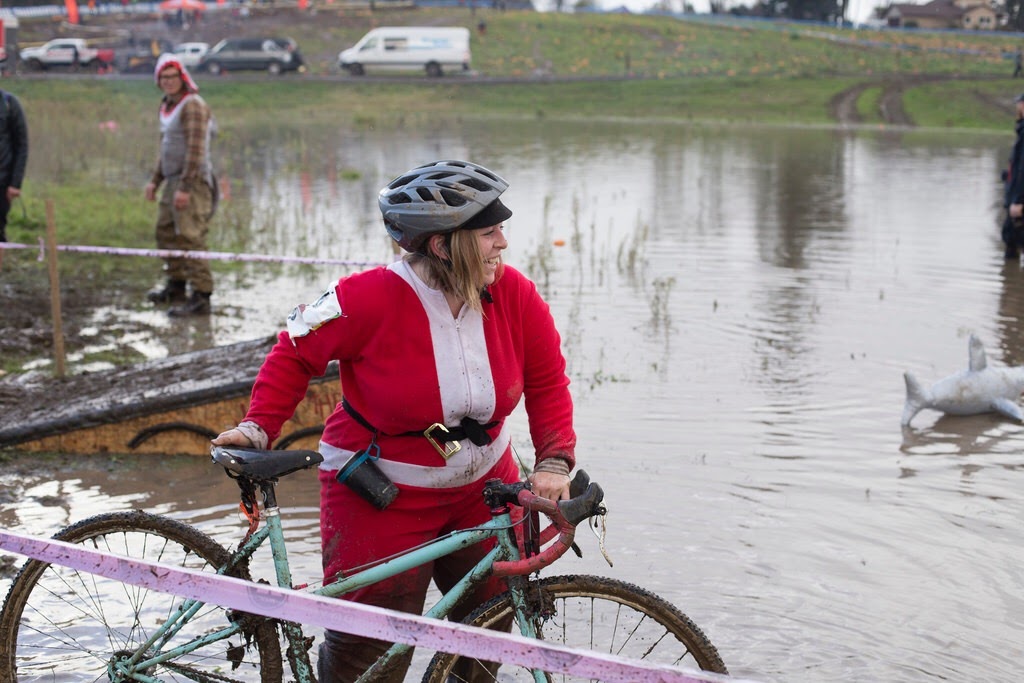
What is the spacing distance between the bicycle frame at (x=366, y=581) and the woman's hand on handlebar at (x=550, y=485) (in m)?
0.09

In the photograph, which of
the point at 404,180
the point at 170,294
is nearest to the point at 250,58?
the point at 170,294

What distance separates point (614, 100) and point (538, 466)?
4370cm

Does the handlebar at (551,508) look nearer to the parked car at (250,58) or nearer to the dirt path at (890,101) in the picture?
the dirt path at (890,101)

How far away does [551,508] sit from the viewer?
3.21m

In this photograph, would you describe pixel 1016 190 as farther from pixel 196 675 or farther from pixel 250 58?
pixel 250 58

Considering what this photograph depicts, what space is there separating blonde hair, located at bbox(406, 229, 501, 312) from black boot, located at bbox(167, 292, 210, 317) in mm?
7309

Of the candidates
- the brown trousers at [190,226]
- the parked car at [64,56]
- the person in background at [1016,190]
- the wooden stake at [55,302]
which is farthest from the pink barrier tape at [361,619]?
the parked car at [64,56]

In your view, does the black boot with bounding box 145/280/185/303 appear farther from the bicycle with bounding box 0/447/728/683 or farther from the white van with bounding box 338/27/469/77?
the white van with bounding box 338/27/469/77

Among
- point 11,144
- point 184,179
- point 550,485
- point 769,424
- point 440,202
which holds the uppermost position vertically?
point 440,202

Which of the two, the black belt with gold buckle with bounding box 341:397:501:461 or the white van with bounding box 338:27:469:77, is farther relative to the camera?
the white van with bounding box 338:27:469:77

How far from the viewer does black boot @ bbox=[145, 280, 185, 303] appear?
10.8 metres

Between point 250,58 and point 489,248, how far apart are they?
50.8 m

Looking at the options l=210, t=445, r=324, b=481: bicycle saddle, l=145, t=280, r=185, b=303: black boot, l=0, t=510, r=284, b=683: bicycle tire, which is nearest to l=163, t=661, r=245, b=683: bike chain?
l=0, t=510, r=284, b=683: bicycle tire

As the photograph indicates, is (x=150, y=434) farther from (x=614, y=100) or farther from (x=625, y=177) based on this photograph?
(x=614, y=100)
